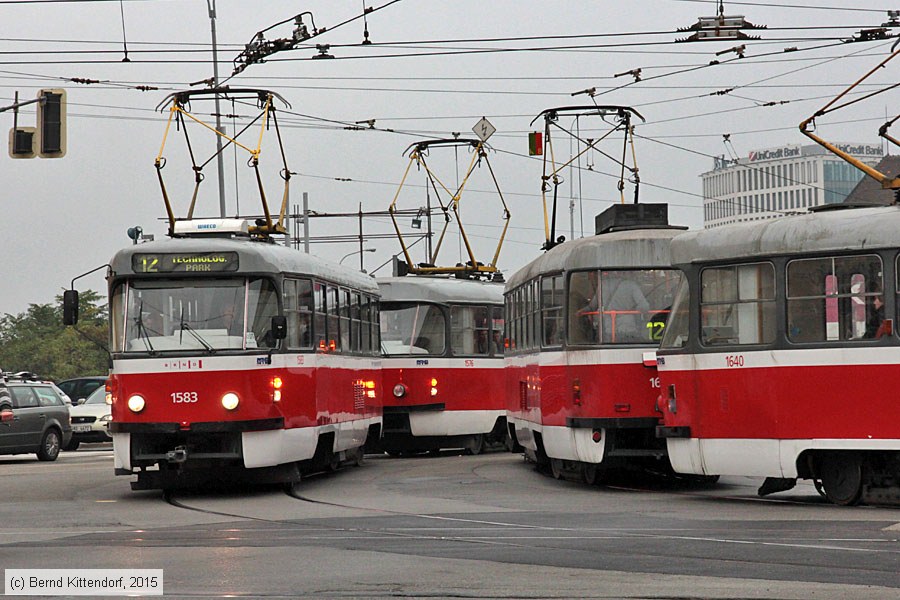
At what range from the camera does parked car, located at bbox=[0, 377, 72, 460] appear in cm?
3012

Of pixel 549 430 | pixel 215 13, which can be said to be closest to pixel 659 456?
pixel 549 430

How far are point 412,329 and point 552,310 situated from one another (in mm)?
8691

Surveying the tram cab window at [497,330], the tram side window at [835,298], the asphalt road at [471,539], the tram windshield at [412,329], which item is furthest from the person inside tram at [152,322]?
the tram cab window at [497,330]

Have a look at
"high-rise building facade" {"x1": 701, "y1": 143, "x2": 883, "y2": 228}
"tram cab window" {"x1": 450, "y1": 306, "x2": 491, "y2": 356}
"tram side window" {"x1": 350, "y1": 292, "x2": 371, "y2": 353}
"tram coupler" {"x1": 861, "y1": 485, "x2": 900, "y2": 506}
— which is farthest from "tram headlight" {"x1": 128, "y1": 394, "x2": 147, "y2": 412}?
"high-rise building facade" {"x1": 701, "y1": 143, "x2": 883, "y2": 228}

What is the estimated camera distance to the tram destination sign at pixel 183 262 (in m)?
18.3

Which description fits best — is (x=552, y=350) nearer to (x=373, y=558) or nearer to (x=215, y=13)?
(x=373, y=558)

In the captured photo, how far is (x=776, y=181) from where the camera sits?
424 feet

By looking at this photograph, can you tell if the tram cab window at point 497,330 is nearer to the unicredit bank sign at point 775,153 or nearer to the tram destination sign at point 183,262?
the tram destination sign at point 183,262

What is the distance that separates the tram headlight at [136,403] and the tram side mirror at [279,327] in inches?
66.9

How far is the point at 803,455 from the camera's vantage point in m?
16.2

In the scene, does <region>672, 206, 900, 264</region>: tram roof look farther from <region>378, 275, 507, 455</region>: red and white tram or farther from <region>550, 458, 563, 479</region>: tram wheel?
<region>378, 275, 507, 455</region>: red and white tram

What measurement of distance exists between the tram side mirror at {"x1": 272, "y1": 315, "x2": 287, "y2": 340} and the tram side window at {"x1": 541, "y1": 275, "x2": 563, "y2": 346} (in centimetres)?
349

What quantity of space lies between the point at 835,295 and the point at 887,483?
A: 1.95 metres

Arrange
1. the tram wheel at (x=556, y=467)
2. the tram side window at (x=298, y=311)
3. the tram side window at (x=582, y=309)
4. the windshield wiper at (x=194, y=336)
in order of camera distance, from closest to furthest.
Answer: the windshield wiper at (x=194, y=336) → the tram side window at (x=582, y=309) → the tram side window at (x=298, y=311) → the tram wheel at (x=556, y=467)
